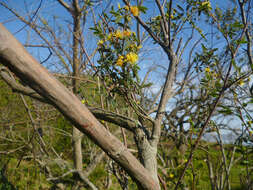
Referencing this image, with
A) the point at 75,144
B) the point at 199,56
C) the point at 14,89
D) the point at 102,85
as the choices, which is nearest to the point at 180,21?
the point at 199,56

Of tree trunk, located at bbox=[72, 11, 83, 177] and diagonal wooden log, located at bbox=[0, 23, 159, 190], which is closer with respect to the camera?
diagonal wooden log, located at bbox=[0, 23, 159, 190]

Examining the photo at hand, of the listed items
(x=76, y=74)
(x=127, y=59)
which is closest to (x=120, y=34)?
(x=127, y=59)

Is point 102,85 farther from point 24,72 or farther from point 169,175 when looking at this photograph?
point 169,175

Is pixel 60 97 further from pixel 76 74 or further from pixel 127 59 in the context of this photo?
pixel 76 74

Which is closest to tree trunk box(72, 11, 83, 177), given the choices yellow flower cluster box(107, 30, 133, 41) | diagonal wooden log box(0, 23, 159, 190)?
yellow flower cluster box(107, 30, 133, 41)

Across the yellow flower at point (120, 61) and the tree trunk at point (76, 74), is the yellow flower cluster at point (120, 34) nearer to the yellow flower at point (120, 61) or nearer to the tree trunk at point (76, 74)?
the yellow flower at point (120, 61)

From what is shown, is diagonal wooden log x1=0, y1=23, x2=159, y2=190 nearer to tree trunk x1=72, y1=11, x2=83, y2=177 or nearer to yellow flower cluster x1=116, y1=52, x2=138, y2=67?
yellow flower cluster x1=116, y1=52, x2=138, y2=67

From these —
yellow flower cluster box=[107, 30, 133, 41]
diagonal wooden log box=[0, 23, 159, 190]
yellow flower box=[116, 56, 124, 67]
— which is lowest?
diagonal wooden log box=[0, 23, 159, 190]

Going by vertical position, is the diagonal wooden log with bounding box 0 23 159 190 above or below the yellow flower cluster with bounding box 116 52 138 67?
below

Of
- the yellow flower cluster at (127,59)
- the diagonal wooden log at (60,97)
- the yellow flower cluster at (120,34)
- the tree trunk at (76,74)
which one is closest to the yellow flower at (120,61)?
the yellow flower cluster at (127,59)

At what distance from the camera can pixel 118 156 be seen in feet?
2.00

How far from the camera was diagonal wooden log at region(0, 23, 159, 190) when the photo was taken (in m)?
0.46

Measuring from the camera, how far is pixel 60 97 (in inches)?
20.1

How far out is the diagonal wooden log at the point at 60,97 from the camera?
18.0 inches
